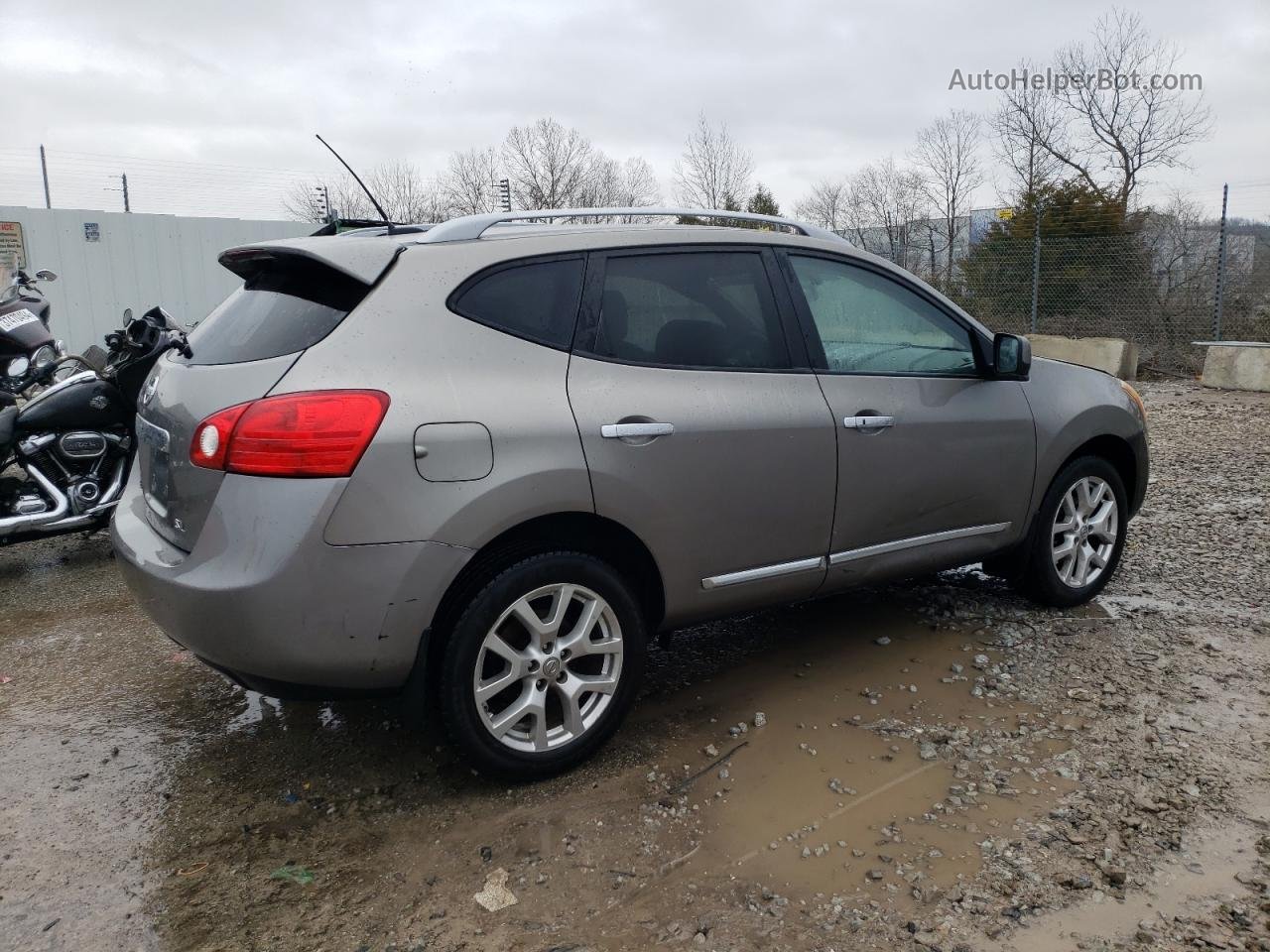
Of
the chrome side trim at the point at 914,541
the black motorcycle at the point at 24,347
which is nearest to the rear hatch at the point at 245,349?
the chrome side trim at the point at 914,541

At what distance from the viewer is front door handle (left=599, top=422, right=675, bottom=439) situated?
114 inches

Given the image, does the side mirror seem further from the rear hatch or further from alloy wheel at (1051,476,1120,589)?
the rear hatch

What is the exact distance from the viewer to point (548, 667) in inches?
113

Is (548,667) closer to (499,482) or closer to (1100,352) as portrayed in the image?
(499,482)

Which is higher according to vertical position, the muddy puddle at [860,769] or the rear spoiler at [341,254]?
the rear spoiler at [341,254]

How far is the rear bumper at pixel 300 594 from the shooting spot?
248 cm

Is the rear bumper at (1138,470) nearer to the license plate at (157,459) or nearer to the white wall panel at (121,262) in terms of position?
the license plate at (157,459)

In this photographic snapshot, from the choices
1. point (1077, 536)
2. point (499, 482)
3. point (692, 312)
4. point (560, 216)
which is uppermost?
point (560, 216)

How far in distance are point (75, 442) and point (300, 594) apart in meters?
3.64

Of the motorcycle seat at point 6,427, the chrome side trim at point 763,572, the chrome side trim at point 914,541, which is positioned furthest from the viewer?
the motorcycle seat at point 6,427

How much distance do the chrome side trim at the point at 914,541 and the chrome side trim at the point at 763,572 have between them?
Result: 0.36 ft

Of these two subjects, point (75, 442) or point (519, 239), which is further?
point (75, 442)

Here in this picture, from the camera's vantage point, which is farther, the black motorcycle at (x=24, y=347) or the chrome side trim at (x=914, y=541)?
the black motorcycle at (x=24, y=347)

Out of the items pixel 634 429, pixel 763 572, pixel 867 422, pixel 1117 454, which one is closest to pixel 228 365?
pixel 634 429
